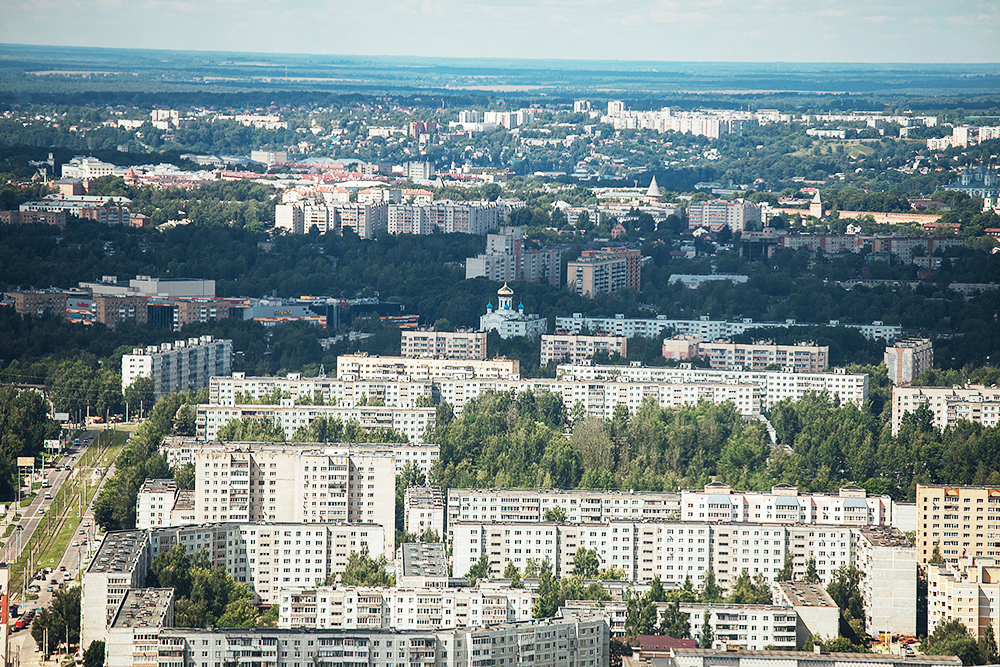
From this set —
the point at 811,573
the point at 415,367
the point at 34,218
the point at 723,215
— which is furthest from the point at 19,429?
the point at 723,215

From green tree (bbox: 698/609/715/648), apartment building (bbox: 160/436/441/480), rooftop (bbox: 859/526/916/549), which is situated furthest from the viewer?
apartment building (bbox: 160/436/441/480)

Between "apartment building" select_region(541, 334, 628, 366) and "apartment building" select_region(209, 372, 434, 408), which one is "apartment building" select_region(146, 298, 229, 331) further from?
"apartment building" select_region(209, 372, 434, 408)

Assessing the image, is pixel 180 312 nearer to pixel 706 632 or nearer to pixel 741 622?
pixel 706 632

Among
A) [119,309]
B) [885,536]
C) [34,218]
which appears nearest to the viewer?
[885,536]

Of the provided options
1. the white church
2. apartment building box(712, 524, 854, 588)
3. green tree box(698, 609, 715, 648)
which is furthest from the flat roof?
the white church

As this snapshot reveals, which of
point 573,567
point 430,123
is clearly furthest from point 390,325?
point 430,123

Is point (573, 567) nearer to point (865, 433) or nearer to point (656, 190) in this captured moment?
point (865, 433)
